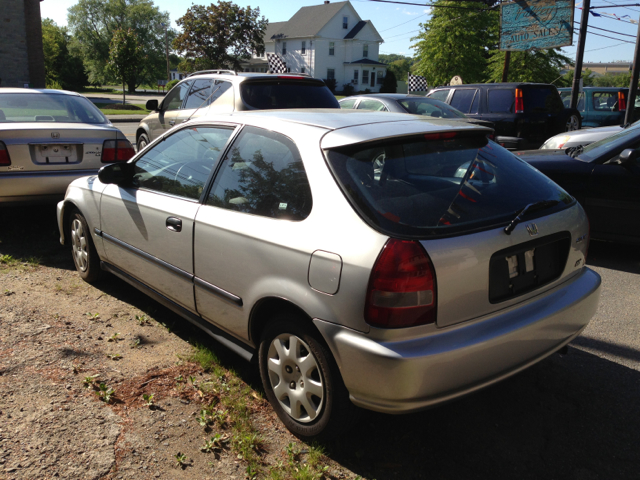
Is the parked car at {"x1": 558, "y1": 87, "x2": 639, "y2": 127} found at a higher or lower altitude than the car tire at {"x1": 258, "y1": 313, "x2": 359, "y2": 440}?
higher

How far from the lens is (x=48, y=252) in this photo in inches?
231

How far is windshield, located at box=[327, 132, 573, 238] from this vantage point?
Result: 2486 millimetres

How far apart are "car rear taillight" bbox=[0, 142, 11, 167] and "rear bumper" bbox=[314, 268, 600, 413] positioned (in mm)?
4787

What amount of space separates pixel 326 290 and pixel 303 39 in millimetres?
65990

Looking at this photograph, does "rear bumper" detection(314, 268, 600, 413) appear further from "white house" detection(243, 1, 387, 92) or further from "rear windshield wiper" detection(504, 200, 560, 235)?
"white house" detection(243, 1, 387, 92)

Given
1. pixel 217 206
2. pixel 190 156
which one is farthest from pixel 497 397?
pixel 190 156

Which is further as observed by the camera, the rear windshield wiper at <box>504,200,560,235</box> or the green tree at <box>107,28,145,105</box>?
the green tree at <box>107,28,145,105</box>

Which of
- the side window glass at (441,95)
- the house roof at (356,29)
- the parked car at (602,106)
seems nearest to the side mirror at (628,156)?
the side window glass at (441,95)

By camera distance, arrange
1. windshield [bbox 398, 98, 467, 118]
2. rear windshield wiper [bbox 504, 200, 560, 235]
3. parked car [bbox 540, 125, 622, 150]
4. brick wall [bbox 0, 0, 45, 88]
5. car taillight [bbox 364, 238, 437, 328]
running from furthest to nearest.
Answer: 1. brick wall [bbox 0, 0, 45, 88]
2. windshield [bbox 398, 98, 467, 118]
3. parked car [bbox 540, 125, 622, 150]
4. rear windshield wiper [bbox 504, 200, 560, 235]
5. car taillight [bbox 364, 238, 437, 328]

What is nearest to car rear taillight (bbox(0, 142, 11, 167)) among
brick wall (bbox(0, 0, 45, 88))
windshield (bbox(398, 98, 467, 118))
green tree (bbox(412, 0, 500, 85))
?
windshield (bbox(398, 98, 467, 118))

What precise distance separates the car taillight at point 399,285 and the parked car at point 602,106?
17.0m

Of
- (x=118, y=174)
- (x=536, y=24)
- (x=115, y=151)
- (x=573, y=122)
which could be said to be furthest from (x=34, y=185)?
(x=536, y=24)

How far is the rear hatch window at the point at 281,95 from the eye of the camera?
302 inches

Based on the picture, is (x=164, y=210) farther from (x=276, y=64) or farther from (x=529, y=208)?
(x=276, y=64)
